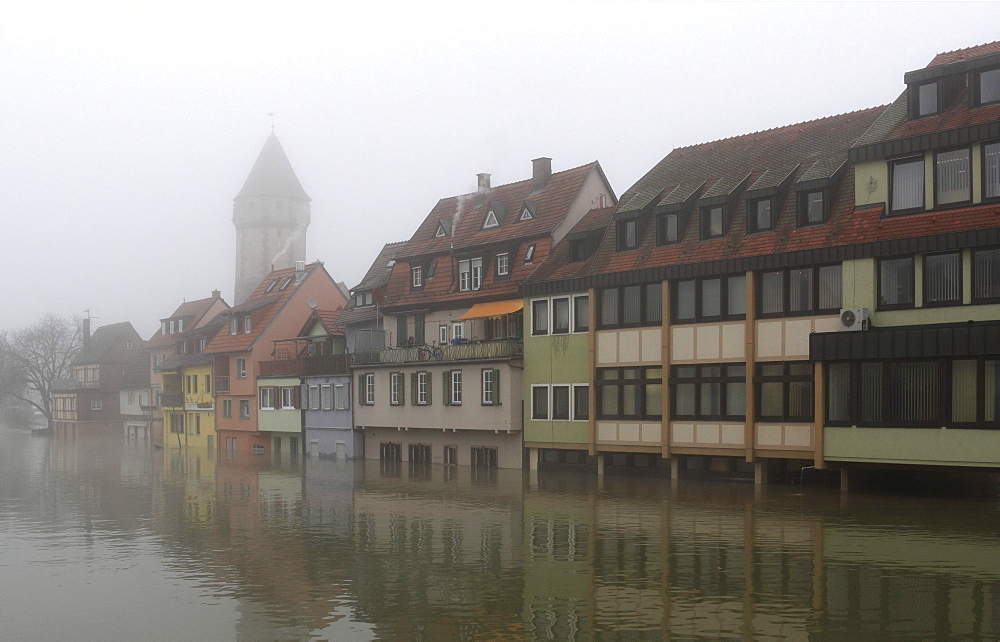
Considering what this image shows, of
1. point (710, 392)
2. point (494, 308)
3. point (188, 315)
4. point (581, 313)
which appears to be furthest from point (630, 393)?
point (188, 315)

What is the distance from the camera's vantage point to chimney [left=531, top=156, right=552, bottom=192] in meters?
52.4

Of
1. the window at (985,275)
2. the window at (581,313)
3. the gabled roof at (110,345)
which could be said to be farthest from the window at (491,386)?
the gabled roof at (110,345)

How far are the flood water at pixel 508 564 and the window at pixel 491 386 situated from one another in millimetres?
8469

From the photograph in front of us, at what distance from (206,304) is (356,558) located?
70.1 metres

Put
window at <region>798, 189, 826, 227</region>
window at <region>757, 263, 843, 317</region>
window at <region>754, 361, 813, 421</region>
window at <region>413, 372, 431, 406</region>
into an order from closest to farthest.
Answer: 1. window at <region>757, 263, 843, 317</region>
2. window at <region>754, 361, 813, 421</region>
3. window at <region>798, 189, 826, 227</region>
4. window at <region>413, 372, 431, 406</region>

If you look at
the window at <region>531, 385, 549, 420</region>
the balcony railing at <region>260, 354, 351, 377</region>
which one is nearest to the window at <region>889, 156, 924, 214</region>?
the window at <region>531, 385, 549, 420</region>

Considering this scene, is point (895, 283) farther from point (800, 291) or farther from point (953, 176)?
point (953, 176)

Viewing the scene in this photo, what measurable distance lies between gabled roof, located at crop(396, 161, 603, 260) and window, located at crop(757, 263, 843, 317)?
13.4 meters

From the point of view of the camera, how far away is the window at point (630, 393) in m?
39.8

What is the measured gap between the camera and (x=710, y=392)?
3800 centimetres

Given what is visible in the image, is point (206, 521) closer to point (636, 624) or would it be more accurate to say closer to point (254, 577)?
point (254, 577)

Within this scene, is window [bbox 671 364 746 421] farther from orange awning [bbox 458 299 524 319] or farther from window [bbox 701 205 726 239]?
orange awning [bbox 458 299 524 319]

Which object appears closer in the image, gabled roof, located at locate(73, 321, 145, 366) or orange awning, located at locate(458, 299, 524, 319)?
orange awning, located at locate(458, 299, 524, 319)

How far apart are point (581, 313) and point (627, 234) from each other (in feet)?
11.9
